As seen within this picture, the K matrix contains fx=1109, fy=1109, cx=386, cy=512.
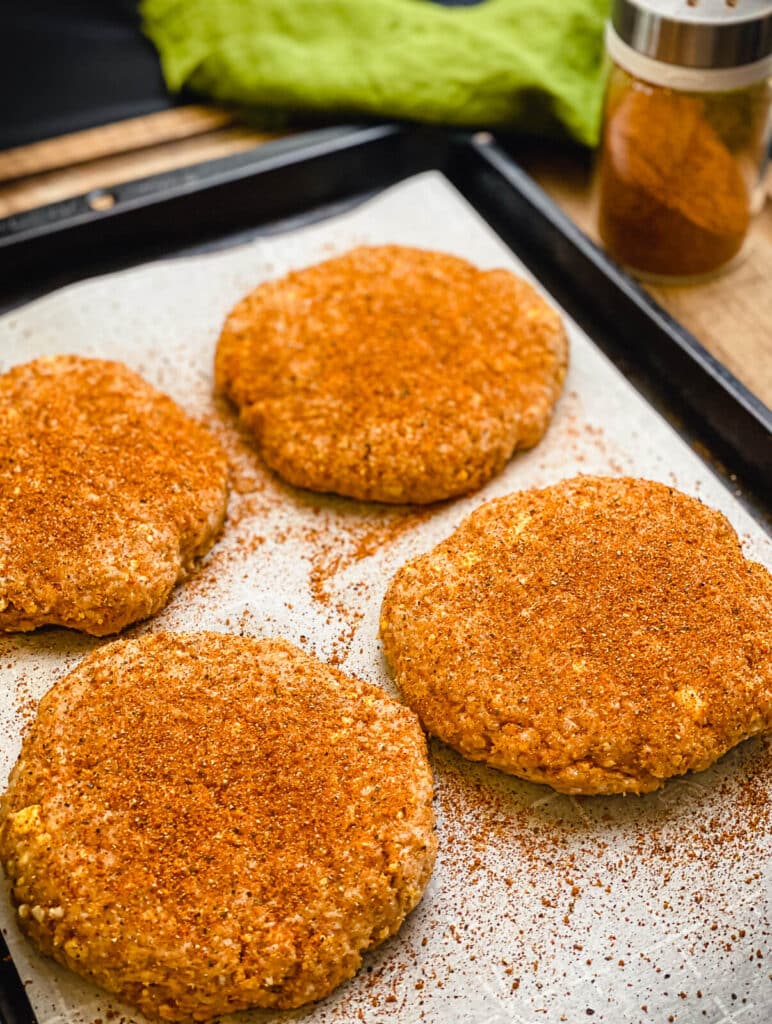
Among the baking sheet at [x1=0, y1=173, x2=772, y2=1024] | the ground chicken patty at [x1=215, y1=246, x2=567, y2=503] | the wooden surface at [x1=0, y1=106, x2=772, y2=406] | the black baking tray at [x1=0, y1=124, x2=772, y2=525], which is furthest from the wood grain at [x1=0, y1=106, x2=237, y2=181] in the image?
the ground chicken patty at [x1=215, y1=246, x2=567, y2=503]

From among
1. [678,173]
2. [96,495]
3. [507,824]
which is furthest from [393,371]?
[507,824]

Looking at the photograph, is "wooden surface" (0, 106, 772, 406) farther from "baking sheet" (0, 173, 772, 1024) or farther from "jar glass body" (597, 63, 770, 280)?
"baking sheet" (0, 173, 772, 1024)

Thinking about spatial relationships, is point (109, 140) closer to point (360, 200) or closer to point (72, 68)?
point (72, 68)

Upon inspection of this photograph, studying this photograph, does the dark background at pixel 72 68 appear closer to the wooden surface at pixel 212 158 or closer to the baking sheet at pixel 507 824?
the wooden surface at pixel 212 158

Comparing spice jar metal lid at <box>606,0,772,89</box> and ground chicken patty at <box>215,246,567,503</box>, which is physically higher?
spice jar metal lid at <box>606,0,772,89</box>

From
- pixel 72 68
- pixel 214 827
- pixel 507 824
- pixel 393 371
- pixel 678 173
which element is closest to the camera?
pixel 214 827

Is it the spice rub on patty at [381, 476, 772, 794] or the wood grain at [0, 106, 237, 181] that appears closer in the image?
the spice rub on patty at [381, 476, 772, 794]

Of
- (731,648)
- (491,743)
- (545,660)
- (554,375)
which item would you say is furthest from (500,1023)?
(554,375)
